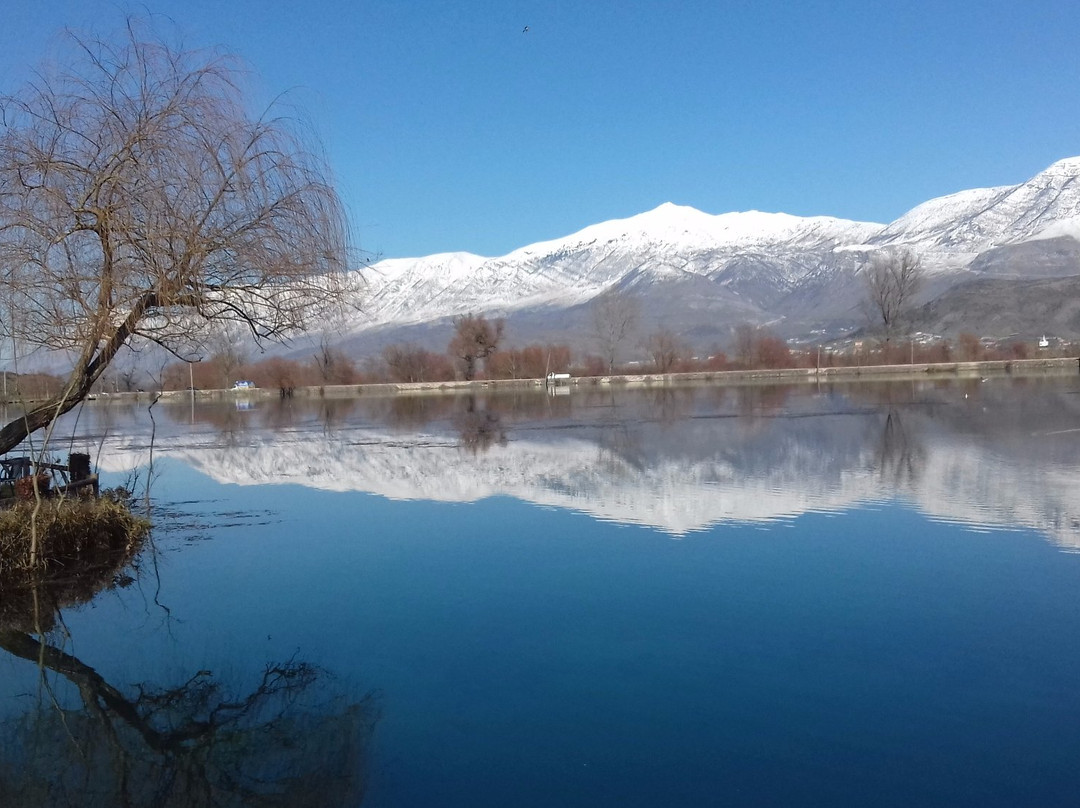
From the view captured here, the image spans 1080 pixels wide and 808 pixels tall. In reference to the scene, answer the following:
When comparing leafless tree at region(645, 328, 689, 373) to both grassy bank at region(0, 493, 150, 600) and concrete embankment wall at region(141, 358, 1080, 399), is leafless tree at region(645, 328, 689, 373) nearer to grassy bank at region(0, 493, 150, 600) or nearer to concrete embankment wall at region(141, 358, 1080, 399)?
concrete embankment wall at region(141, 358, 1080, 399)

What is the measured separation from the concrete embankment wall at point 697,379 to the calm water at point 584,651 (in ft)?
183

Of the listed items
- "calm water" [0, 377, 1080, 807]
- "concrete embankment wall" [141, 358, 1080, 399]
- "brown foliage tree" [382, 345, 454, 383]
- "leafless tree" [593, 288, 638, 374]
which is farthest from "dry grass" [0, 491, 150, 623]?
"leafless tree" [593, 288, 638, 374]

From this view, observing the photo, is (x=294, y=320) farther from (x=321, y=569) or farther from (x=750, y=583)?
(x=750, y=583)

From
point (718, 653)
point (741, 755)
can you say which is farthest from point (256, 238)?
point (741, 755)

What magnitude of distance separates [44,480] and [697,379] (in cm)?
6418

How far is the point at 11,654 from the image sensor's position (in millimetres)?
7191

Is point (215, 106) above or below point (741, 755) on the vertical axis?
above

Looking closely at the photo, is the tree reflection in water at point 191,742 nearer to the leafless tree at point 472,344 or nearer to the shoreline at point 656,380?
the shoreline at point 656,380

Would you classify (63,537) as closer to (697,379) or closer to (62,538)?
(62,538)

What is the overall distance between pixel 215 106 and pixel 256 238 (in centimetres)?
153

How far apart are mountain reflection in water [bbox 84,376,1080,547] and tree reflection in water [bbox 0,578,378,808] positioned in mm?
5754

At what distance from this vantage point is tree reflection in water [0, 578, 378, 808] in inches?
188

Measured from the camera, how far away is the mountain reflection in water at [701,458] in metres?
12.1

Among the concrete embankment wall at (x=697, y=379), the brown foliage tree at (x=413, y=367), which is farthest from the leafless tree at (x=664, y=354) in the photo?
the brown foliage tree at (x=413, y=367)
